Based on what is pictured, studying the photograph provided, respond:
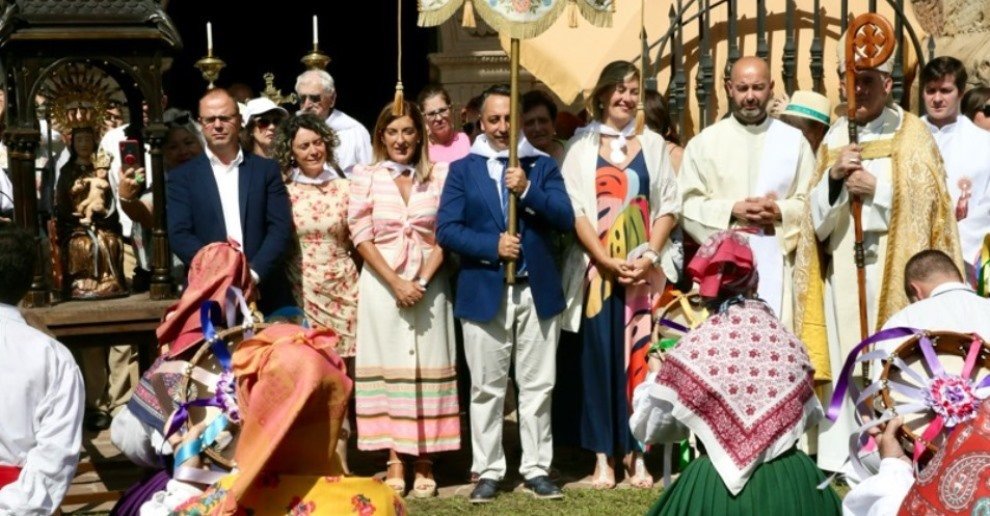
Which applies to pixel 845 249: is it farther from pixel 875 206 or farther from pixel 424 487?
pixel 424 487

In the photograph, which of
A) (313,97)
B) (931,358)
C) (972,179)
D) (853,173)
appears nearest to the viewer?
(931,358)

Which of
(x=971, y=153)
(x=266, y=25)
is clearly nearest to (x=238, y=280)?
(x=971, y=153)

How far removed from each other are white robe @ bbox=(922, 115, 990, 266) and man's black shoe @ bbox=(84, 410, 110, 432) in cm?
464

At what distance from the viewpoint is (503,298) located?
8.66m

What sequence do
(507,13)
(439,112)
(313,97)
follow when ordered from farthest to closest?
(313,97) < (439,112) < (507,13)

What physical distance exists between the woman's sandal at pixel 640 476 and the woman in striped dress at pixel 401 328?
887 mm

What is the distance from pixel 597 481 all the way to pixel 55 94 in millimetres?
3181

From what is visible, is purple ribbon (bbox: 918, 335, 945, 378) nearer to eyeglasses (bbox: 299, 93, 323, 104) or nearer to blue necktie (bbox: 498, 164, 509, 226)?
blue necktie (bbox: 498, 164, 509, 226)

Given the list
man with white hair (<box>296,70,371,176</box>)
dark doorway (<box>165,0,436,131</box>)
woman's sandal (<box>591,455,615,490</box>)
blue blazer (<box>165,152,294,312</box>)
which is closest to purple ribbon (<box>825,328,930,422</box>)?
woman's sandal (<box>591,455,615,490</box>)

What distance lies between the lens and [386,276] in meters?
8.73

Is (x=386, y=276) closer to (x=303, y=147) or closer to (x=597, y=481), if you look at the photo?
(x=303, y=147)

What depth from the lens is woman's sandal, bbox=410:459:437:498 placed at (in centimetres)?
870

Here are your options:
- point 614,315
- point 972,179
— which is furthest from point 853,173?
point 614,315

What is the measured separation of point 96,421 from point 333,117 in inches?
84.7
